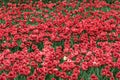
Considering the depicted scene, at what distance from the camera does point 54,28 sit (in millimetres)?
7465

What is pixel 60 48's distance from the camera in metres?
6.30

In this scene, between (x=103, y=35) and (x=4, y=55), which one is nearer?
(x=4, y=55)

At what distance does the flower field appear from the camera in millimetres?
5215

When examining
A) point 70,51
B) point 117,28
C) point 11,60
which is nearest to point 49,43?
point 70,51

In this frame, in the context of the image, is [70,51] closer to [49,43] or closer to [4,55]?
[49,43]

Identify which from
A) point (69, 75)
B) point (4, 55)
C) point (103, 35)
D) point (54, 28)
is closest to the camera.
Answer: point (69, 75)

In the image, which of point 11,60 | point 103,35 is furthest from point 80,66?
point 103,35

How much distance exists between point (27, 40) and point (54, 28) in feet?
2.44

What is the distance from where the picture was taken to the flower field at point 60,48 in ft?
17.1

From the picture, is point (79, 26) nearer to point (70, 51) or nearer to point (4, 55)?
point (70, 51)

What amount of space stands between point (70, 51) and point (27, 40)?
4.02 feet

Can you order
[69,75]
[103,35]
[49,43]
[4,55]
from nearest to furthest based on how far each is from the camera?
[69,75], [4,55], [49,43], [103,35]

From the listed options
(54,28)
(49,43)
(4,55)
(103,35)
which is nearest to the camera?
(4,55)

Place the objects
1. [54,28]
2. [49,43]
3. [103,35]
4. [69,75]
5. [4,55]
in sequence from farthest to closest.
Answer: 1. [54,28]
2. [103,35]
3. [49,43]
4. [4,55]
5. [69,75]
